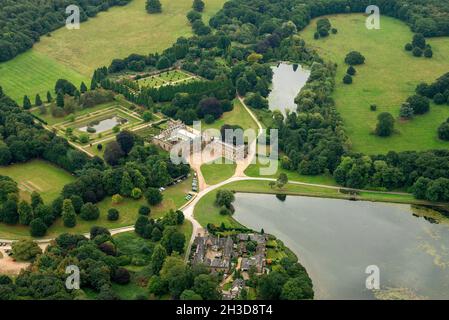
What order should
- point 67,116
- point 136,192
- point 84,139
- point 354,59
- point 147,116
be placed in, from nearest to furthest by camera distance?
point 136,192, point 84,139, point 147,116, point 67,116, point 354,59

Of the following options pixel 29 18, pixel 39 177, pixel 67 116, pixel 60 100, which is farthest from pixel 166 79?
pixel 29 18

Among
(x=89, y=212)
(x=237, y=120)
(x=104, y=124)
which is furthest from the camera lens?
(x=237, y=120)

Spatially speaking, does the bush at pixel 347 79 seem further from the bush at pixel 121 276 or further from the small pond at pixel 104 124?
the bush at pixel 121 276

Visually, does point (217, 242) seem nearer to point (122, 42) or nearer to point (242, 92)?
point (242, 92)

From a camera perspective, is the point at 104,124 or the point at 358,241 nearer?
the point at 358,241

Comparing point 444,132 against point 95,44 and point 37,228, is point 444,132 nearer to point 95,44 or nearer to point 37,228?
point 37,228

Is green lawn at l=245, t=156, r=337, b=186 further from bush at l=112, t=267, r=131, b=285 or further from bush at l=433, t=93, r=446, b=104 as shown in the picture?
bush at l=433, t=93, r=446, b=104

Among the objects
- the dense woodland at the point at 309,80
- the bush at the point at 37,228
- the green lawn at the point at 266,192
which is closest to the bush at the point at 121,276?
the bush at the point at 37,228

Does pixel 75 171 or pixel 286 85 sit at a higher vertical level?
pixel 75 171
